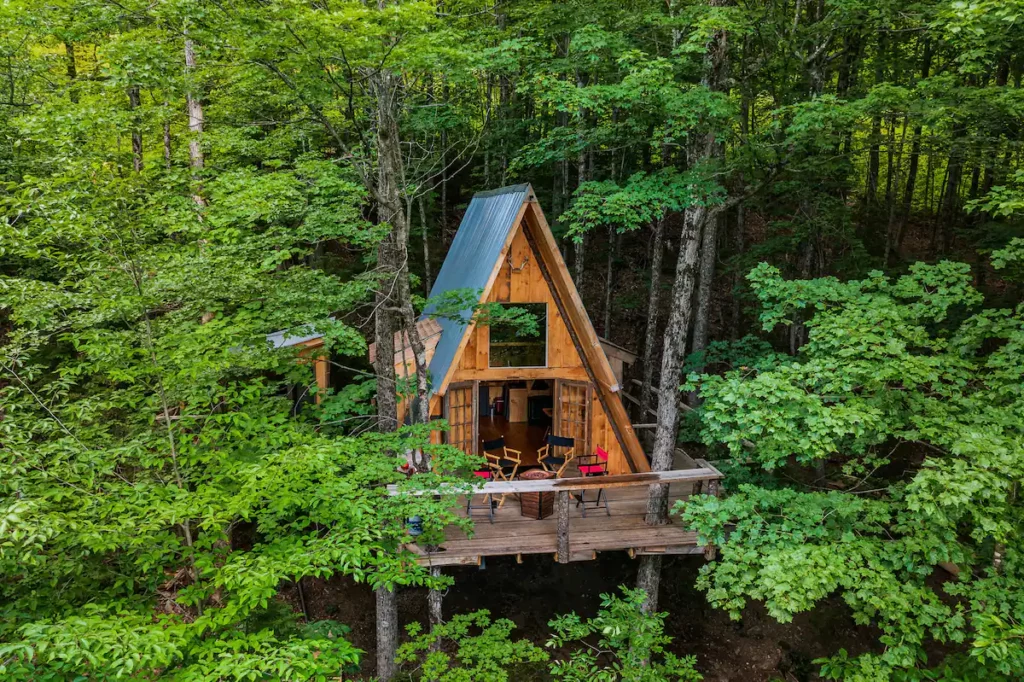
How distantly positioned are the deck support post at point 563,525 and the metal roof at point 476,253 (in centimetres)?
301

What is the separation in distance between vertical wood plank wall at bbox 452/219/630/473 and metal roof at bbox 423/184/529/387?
32 cm

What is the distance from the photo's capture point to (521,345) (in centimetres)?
1100

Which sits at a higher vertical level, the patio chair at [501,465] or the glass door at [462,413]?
the glass door at [462,413]

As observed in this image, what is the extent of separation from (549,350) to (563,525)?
3549 millimetres

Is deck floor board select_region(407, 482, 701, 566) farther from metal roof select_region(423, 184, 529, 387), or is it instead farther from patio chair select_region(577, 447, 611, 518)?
metal roof select_region(423, 184, 529, 387)

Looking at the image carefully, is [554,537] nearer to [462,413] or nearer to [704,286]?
[462,413]

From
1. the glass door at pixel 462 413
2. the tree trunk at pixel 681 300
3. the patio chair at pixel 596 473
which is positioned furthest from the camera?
the glass door at pixel 462 413

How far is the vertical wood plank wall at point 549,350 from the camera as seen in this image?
10.7m

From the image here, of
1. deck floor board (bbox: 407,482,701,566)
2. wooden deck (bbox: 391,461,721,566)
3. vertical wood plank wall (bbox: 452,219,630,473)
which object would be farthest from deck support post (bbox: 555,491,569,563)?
vertical wood plank wall (bbox: 452,219,630,473)

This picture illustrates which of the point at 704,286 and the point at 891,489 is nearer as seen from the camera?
the point at 891,489

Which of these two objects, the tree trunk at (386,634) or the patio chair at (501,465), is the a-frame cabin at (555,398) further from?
the tree trunk at (386,634)

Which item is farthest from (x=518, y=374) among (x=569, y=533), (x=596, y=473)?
(x=569, y=533)

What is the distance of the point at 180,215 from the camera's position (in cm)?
713

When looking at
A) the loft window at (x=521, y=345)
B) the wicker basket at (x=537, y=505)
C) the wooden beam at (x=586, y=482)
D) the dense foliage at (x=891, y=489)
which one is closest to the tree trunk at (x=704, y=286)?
the loft window at (x=521, y=345)
